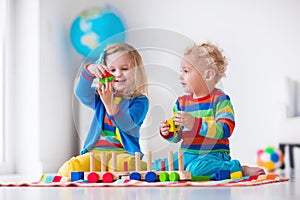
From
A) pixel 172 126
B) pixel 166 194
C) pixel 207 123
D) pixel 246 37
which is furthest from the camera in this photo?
pixel 246 37

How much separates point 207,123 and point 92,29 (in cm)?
176

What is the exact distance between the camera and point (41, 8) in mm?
3111

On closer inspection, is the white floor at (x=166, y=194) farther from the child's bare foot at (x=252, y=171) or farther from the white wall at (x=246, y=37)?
the white wall at (x=246, y=37)

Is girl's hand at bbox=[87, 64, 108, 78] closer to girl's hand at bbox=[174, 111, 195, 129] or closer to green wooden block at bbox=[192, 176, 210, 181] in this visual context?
girl's hand at bbox=[174, 111, 195, 129]

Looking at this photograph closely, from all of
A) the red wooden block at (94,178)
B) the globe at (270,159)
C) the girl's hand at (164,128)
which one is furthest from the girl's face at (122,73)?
the globe at (270,159)

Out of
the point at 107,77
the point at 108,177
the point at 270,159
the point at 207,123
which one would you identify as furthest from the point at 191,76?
the point at 270,159

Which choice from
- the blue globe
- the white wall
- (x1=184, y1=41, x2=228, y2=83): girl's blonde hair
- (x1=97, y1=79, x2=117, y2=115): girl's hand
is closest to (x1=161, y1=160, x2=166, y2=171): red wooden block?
(x1=97, y1=79, x2=117, y2=115): girl's hand

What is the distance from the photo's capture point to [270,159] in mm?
3312

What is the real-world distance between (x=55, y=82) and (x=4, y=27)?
1.46 feet

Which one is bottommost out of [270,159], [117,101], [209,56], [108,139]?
[270,159]

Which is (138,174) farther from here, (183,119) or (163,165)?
(183,119)

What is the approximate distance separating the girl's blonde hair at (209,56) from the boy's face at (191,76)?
0.07ft

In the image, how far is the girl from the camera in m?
1.57

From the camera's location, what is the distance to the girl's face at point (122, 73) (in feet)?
5.17
